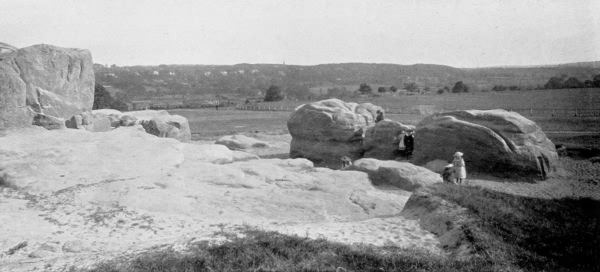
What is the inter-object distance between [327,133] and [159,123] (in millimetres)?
9828

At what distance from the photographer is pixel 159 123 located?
2694 cm

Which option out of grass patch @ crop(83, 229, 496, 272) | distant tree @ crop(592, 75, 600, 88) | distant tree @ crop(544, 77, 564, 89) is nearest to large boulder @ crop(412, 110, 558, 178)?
grass patch @ crop(83, 229, 496, 272)

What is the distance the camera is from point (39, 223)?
10336mm

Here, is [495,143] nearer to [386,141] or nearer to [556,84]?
[386,141]

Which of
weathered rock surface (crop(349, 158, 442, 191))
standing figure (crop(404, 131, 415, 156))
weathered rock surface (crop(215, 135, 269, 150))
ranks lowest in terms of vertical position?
weathered rock surface (crop(215, 135, 269, 150))

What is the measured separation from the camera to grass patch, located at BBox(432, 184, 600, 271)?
7996 millimetres

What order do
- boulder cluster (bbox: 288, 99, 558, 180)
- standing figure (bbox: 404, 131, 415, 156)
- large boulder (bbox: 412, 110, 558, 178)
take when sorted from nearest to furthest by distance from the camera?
large boulder (bbox: 412, 110, 558, 178) < boulder cluster (bbox: 288, 99, 558, 180) < standing figure (bbox: 404, 131, 415, 156)

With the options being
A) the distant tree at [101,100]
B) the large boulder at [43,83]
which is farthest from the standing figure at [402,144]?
the distant tree at [101,100]

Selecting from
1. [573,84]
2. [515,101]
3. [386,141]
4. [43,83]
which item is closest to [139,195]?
[43,83]

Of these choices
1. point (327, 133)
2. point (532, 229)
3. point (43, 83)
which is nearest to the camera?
point (532, 229)

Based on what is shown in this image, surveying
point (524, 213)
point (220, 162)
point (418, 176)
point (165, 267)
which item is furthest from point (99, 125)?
point (524, 213)

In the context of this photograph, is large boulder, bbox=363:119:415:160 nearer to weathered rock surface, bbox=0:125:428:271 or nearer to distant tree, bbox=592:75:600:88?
weathered rock surface, bbox=0:125:428:271

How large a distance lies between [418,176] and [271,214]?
23.6ft

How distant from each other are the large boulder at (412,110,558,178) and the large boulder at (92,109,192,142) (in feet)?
49.7
